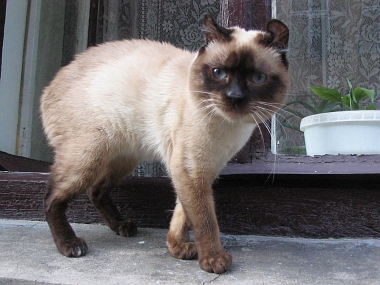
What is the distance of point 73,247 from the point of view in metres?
1.86

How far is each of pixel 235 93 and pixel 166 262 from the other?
2.47ft

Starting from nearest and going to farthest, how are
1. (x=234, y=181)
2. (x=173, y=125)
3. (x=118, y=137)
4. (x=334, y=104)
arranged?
(x=173, y=125) < (x=118, y=137) < (x=234, y=181) < (x=334, y=104)

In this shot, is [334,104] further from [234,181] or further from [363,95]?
[234,181]

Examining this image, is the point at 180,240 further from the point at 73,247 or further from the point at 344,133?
the point at 344,133

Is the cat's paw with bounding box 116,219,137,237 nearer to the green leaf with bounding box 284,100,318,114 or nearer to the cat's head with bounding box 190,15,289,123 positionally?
the cat's head with bounding box 190,15,289,123

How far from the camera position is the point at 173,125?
1.93m

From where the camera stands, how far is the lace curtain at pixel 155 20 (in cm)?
389

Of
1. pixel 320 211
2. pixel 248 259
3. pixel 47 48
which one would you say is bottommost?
pixel 248 259

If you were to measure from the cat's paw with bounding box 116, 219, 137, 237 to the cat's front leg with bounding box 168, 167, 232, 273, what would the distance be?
1.71ft

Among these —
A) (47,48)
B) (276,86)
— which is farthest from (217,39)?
(47,48)

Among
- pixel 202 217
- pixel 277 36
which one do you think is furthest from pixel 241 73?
pixel 202 217

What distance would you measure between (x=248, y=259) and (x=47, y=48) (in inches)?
113

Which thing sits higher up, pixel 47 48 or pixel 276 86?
pixel 47 48

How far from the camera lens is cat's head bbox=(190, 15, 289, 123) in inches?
66.6
